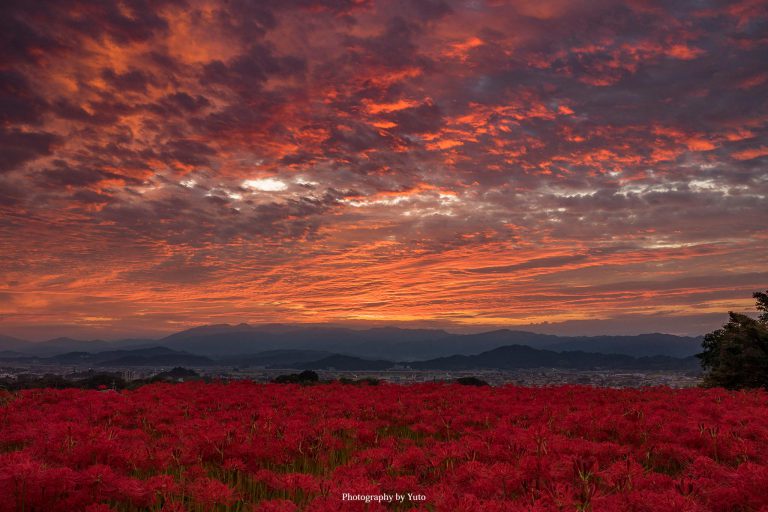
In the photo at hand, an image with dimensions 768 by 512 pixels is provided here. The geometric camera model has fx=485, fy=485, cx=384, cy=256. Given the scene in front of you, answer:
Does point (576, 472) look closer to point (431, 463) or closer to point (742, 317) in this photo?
point (431, 463)

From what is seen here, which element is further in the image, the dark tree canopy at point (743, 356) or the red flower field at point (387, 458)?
the dark tree canopy at point (743, 356)

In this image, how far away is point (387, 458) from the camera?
24.4ft

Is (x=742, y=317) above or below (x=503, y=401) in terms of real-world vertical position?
above

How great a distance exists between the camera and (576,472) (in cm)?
647

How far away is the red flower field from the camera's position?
5496 mm

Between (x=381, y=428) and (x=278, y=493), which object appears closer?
(x=278, y=493)

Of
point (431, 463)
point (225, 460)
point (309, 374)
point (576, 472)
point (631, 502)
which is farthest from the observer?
point (309, 374)

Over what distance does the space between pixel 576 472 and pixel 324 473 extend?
3.83 meters

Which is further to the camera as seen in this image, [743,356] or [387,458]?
[743,356]

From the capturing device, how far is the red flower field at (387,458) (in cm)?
550

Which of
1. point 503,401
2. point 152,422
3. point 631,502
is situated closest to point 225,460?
point 152,422

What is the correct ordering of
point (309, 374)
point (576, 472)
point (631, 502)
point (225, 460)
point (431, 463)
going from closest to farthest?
point (631, 502) → point (576, 472) → point (431, 463) → point (225, 460) → point (309, 374)

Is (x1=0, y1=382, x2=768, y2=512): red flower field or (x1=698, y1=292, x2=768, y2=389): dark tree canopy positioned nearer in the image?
Answer: (x1=0, y1=382, x2=768, y2=512): red flower field

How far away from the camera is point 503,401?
46.9ft
